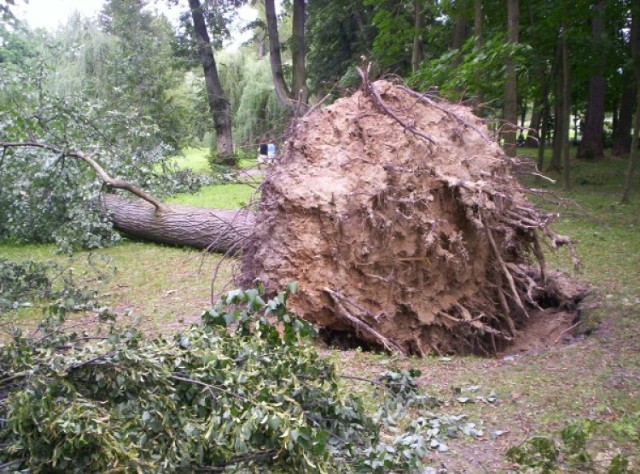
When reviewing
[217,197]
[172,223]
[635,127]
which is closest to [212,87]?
[217,197]

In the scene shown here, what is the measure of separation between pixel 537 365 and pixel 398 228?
1620mm

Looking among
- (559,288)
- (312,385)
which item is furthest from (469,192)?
(312,385)

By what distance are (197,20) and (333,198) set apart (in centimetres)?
2051

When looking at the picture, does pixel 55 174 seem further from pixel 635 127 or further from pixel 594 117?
pixel 594 117

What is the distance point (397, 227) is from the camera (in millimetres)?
5730

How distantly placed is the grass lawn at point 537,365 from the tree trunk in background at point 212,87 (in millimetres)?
15467

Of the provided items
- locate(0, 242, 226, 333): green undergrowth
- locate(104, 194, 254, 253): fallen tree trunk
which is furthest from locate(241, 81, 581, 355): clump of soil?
locate(104, 194, 254, 253): fallen tree trunk

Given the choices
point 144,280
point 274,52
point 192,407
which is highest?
point 274,52

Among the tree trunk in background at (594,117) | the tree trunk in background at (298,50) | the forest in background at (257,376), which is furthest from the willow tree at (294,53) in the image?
the forest in background at (257,376)

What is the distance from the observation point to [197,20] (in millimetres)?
24062

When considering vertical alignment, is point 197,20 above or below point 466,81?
above

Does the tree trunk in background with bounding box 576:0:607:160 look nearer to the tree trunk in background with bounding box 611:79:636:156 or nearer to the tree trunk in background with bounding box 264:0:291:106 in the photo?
the tree trunk in background with bounding box 611:79:636:156

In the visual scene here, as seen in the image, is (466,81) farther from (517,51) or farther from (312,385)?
(312,385)

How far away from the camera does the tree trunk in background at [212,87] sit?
23.8 metres
